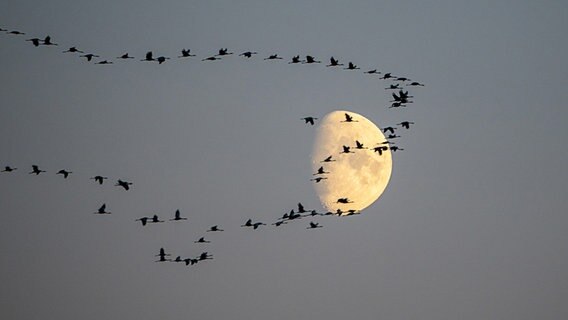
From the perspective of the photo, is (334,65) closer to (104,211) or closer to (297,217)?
(297,217)

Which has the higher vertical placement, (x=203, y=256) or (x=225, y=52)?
(x=225, y=52)

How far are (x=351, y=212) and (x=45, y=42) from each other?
26227 millimetres

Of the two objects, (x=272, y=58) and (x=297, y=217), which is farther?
(x=297, y=217)

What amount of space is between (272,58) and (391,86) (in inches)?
353

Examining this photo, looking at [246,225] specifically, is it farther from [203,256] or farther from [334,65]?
[334,65]

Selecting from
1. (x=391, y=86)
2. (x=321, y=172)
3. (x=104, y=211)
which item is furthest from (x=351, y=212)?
(x=104, y=211)

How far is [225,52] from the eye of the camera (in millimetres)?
82750

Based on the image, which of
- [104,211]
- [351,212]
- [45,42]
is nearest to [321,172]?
[351,212]

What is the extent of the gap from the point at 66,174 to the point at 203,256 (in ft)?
39.0

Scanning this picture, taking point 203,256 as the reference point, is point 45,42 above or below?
above

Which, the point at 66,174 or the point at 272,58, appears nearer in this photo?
the point at 272,58

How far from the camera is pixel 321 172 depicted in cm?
9012

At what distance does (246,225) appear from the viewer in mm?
90312

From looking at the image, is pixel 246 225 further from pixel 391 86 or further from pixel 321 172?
pixel 391 86
